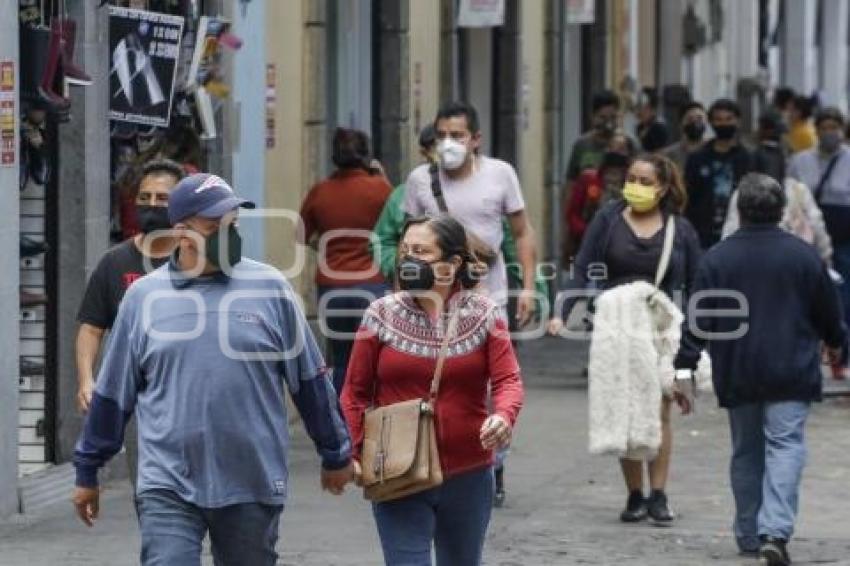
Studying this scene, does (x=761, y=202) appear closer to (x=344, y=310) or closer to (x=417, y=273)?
(x=417, y=273)

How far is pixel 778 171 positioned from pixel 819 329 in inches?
307

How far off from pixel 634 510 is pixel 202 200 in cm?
520

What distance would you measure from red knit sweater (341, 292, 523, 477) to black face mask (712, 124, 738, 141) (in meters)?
10.6

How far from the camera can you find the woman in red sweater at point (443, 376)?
30.4 ft

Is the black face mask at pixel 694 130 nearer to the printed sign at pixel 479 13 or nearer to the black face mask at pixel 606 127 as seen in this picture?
the black face mask at pixel 606 127

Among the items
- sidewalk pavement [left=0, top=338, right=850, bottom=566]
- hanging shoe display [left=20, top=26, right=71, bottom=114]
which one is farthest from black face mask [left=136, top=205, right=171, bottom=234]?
hanging shoe display [left=20, top=26, right=71, bottom=114]

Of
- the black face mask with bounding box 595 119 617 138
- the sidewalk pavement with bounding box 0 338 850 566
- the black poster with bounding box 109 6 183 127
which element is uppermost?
the black poster with bounding box 109 6 183 127

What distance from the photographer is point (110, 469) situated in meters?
14.4

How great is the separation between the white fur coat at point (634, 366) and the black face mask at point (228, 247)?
492 centimetres

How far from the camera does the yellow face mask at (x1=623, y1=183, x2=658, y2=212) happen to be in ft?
43.5

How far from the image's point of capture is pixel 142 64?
14.8m

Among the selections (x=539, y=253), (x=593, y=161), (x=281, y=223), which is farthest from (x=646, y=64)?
(x=281, y=223)

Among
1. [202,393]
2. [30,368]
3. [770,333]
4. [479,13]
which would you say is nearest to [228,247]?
[202,393]

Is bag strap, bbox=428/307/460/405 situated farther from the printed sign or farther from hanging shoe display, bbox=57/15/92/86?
the printed sign
